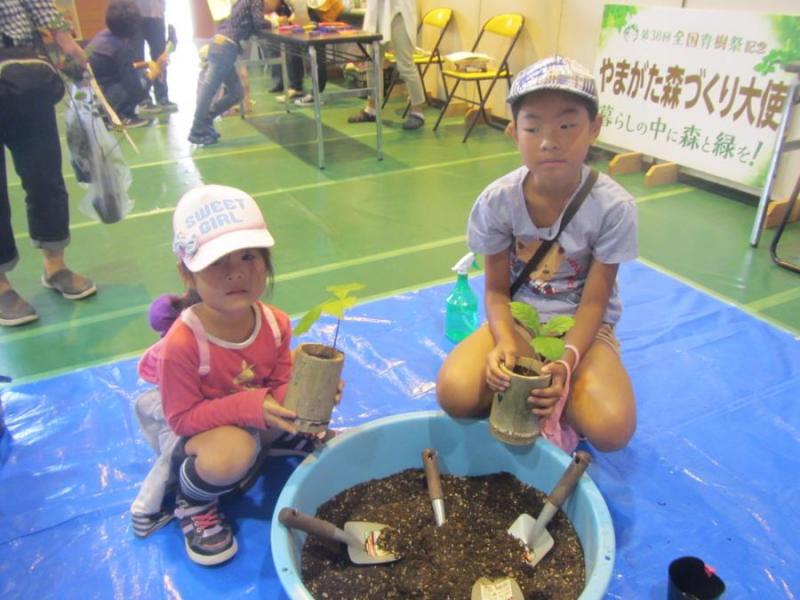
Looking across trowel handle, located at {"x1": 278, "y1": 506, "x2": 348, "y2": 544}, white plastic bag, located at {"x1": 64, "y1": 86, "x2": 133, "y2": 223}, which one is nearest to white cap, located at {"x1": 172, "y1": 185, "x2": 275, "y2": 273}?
trowel handle, located at {"x1": 278, "y1": 506, "x2": 348, "y2": 544}

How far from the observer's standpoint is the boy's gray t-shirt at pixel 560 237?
4.69 feet

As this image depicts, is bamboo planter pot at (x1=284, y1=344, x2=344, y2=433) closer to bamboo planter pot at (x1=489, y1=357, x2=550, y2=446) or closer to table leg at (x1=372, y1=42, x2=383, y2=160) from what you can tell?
bamboo planter pot at (x1=489, y1=357, x2=550, y2=446)

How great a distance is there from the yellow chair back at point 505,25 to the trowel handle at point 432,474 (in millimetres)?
3766

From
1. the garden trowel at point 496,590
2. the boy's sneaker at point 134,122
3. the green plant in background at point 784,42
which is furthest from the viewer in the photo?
the boy's sneaker at point 134,122

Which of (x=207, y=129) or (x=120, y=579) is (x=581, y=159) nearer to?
(x=120, y=579)

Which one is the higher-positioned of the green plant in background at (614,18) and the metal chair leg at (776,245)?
the green plant in background at (614,18)

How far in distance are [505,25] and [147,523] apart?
4097 mm

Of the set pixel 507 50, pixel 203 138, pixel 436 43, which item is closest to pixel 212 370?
pixel 203 138

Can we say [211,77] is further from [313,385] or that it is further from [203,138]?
[313,385]

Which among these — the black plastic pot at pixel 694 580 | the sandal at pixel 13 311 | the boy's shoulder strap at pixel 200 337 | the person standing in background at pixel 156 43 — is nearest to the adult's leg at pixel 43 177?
the sandal at pixel 13 311

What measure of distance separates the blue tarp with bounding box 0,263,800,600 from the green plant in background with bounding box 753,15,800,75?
144 cm

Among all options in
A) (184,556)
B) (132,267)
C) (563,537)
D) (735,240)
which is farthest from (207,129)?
(563,537)

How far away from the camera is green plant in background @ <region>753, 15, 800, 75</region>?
280 cm

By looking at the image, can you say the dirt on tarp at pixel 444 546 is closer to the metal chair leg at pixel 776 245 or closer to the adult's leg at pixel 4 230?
the adult's leg at pixel 4 230
